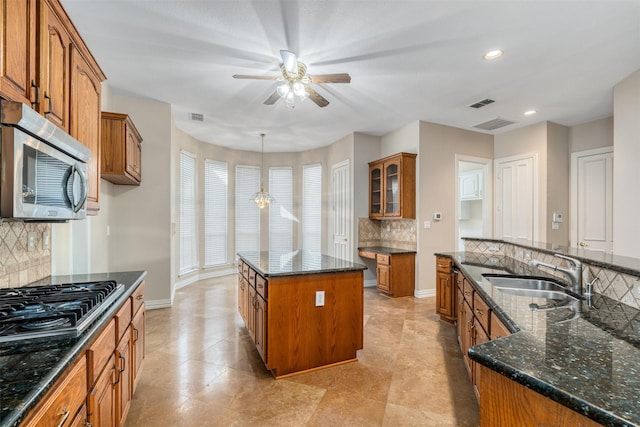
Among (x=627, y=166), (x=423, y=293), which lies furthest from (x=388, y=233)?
(x=627, y=166)

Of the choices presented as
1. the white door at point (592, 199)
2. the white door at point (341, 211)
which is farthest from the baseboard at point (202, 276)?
the white door at point (592, 199)

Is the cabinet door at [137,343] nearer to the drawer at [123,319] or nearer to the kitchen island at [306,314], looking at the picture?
the drawer at [123,319]

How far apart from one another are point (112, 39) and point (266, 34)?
1419 millimetres

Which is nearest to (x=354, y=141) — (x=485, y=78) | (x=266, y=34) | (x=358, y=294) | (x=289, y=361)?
(x=485, y=78)

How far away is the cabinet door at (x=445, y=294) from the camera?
12.1ft

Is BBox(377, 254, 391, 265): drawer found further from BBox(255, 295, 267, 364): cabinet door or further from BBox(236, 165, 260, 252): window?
BBox(236, 165, 260, 252): window

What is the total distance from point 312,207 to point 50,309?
5848 millimetres

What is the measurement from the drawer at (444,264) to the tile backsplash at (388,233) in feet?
3.91

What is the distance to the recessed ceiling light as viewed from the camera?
287cm

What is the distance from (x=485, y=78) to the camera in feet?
11.2

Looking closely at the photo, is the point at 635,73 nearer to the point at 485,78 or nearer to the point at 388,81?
the point at 485,78

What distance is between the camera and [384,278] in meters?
5.01

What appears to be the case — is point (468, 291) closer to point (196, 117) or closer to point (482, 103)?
point (482, 103)

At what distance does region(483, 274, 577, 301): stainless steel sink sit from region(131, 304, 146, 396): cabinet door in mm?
2519
